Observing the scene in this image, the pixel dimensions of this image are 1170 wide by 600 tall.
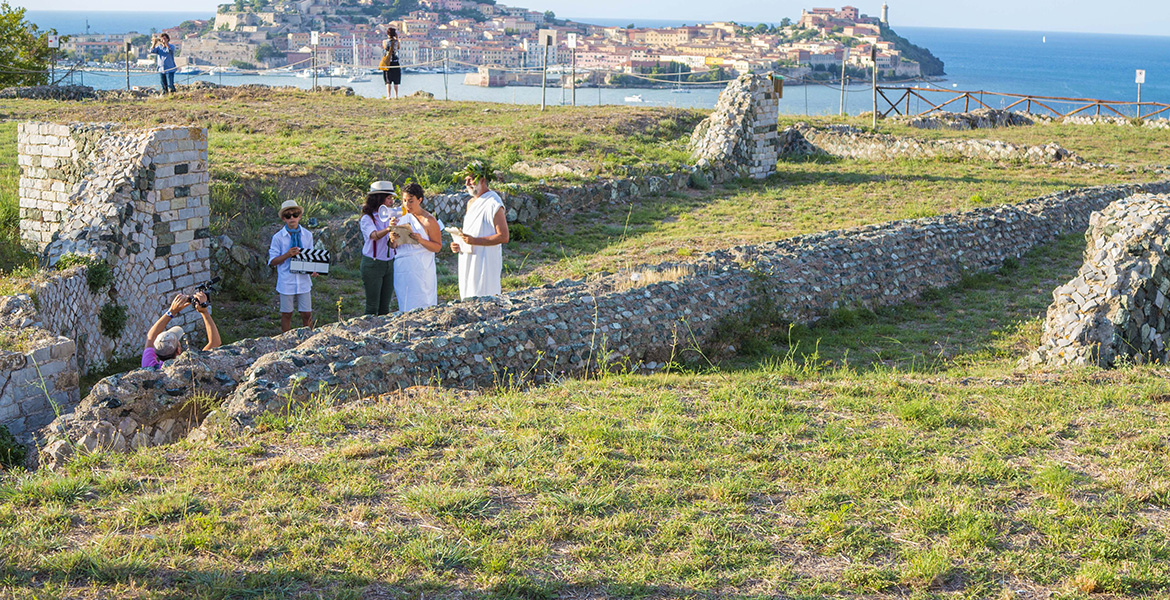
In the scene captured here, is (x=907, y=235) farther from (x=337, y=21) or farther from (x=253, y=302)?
(x=337, y=21)

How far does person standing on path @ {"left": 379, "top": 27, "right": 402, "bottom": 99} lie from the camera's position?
83.4 feet

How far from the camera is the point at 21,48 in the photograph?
109ft

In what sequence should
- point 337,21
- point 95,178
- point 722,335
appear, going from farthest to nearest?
point 337,21 → point 95,178 → point 722,335

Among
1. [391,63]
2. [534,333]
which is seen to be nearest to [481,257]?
[534,333]

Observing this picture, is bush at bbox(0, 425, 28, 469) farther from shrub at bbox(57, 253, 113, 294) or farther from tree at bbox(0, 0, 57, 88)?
tree at bbox(0, 0, 57, 88)

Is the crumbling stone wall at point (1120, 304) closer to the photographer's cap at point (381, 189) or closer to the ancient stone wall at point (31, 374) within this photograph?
the photographer's cap at point (381, 189)

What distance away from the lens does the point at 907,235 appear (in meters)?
12.9

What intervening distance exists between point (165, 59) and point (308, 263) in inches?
742

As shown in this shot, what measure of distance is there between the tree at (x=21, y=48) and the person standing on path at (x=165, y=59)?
8.84 metres

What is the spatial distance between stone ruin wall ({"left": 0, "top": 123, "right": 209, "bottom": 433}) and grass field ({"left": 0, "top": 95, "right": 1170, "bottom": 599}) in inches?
166

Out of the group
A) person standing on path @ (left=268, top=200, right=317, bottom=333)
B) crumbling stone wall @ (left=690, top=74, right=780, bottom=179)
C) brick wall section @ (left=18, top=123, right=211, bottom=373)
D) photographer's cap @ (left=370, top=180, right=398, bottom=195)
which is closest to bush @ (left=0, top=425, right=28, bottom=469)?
brick wall section @ (left=18, top=123, right=211, bottom=373)

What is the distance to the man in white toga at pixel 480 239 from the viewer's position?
9273 millimetres

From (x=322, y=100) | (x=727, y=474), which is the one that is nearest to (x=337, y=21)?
(x=322, y=100)

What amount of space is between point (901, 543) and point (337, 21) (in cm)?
11348
